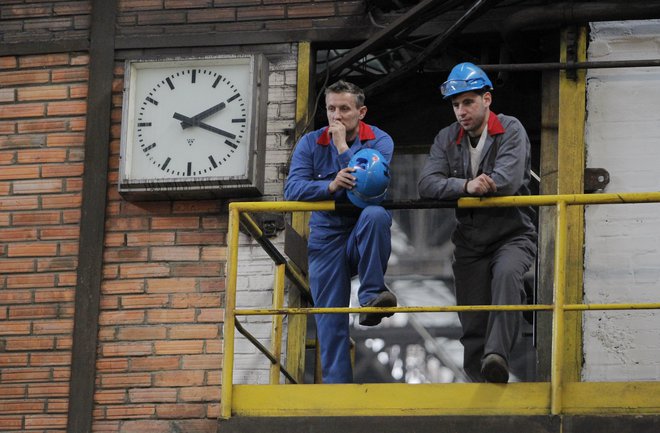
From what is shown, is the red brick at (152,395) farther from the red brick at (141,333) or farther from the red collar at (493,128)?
the red collar at (493,128)

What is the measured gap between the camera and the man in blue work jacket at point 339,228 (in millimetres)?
9070

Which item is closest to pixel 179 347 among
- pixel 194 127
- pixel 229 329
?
pixel 194 127

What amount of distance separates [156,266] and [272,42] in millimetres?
1796

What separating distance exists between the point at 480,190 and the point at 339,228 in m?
0.92

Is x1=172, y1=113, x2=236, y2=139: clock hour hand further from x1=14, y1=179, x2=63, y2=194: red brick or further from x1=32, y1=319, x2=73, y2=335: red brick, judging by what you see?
x1=32, y1=319, x2=73, y2=335: red brick

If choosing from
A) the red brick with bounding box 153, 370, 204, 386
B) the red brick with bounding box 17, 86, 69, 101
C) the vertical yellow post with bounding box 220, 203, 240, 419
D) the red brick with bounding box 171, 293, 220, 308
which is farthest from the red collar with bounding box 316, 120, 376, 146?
the red brick with bounding box 17, 86, 69, 101

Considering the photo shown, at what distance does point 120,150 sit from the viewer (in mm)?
11273

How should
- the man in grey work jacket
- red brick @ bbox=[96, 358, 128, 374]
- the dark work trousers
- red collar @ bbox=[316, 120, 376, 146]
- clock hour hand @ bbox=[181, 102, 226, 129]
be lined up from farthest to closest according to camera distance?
clock hour hand @ bbox=[181, 102, 226, 129]
red brick @ bbox=[96, 358, 128, 374]
red collar @ bbox=[316, 120, 376, 146]
the man in grey work jacket
the dark work trousers

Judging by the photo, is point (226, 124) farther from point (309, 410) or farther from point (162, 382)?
point (309, 410)

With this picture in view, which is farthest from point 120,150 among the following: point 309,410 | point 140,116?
point 309,410

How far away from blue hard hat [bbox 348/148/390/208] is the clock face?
6.44ft

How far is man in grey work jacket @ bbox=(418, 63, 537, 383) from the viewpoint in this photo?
29.6ft

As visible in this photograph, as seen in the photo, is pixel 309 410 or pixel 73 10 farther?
pixel 73 10

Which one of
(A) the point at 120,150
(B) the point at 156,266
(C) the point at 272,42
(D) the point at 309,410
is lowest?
(D) the point at 309,410
